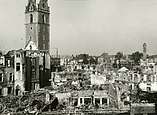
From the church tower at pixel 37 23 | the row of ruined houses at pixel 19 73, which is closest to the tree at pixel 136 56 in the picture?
the church tower at pixel 37 23

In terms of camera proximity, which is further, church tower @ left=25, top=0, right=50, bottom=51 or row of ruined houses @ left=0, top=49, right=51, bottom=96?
church tower @ left=25, top=0, right=50, bottom=51

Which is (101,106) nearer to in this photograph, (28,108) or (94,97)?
(94,97)

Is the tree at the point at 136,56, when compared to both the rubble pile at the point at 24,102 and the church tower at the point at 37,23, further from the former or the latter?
the rubble pile at the point at 24,102

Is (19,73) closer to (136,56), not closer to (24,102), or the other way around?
(24,102)

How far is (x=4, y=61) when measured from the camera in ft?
130

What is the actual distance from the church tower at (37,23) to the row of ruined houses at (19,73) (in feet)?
24.1

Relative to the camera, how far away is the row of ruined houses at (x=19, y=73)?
39188 mm

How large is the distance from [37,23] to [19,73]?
1242 centimetres

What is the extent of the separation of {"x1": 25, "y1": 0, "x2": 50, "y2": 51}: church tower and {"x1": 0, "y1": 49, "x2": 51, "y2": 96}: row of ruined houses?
7341mm

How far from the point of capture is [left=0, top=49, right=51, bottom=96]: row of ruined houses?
39188mm

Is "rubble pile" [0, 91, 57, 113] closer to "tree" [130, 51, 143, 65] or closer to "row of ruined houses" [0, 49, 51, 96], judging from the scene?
"row of ruined houses" [0, 49, 51, 96]

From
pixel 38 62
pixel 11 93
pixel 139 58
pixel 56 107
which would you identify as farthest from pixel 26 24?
pixel 139 58

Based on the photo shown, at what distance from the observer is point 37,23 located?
1941 inches

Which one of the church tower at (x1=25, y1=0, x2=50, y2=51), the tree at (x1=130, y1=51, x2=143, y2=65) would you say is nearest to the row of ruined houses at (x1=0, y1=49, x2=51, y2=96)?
the church tower at (x1=25, y1=0, x2=50, y2=51)
